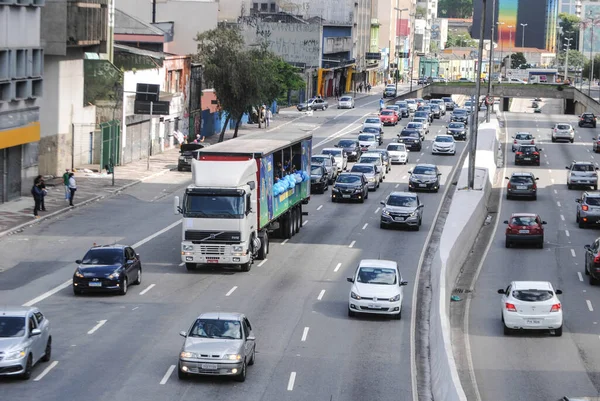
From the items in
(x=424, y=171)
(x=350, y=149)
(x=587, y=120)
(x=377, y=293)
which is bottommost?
(x=377, y=293)

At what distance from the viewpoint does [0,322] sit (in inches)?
1103

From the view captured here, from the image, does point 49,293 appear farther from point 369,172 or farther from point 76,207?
point 369,172

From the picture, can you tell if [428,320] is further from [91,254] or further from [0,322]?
[0,322]

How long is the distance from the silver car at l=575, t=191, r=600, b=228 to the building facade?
89.6ft

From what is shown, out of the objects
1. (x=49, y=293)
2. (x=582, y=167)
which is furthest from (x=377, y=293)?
(x=582, y=167)

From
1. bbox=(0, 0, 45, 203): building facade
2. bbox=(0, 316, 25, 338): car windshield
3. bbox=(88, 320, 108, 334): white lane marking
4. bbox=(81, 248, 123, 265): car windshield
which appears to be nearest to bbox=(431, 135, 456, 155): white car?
bbox=(0, 0, 45, 203): building facade

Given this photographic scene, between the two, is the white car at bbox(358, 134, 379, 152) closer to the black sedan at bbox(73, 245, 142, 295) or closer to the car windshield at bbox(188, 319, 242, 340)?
the black sedan at bbox(73, 245, 142, 295)

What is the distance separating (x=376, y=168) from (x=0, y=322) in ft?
148

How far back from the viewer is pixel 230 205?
4141 centimetres

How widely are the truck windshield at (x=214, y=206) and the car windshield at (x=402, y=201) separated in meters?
15.9

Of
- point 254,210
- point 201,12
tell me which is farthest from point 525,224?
point 201,12

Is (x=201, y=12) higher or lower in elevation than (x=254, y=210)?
higher

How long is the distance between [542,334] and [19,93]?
3327 centimetres

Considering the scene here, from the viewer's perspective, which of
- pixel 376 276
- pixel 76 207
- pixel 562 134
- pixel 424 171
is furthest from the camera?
pixel 562 134
